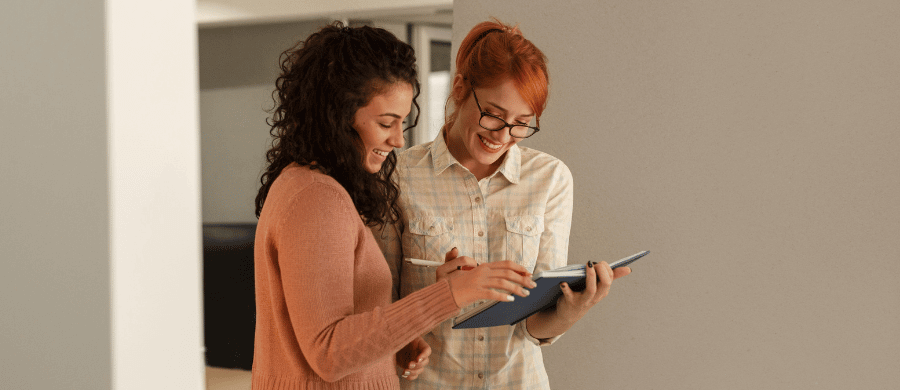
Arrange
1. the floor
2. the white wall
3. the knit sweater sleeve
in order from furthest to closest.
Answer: the floor, the white wall, the knit sweater sleeve

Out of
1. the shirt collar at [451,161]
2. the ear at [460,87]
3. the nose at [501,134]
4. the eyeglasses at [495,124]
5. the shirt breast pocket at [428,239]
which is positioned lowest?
the shirt breast pocket at [428,239]

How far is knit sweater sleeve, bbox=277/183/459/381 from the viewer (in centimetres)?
107

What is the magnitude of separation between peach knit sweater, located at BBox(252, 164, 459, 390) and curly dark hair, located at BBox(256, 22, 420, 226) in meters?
0.05

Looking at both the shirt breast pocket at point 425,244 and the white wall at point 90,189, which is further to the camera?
the white wall at point 90,189

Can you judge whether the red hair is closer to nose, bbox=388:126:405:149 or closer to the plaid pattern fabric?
the plaid pattern fabric

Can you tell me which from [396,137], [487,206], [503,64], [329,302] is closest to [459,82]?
[503,64]

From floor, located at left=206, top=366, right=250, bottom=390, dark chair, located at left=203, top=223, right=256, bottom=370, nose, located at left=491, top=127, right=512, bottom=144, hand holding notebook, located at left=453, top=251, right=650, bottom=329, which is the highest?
nose, located at left=491, top=127, right=512, bottom=144

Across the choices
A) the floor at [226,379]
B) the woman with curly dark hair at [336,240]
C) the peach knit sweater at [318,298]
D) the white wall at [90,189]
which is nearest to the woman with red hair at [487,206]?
the woman with curly dark hair at [336,240]

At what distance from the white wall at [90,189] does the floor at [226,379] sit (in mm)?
2226

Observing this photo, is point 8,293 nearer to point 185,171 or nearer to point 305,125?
point 185,171

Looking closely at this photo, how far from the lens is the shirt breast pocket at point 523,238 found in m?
1.54

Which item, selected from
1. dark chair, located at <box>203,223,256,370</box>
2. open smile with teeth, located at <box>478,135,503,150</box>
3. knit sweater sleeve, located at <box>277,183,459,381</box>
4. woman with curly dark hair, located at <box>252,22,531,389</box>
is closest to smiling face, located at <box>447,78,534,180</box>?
open smile with teeth, located at <box>478,135,503,150</box>

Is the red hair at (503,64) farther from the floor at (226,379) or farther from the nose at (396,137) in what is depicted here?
the floor at (226,379)

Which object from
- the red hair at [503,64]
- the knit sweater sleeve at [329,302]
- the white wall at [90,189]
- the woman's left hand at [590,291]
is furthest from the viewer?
the white wall at [90,189]
